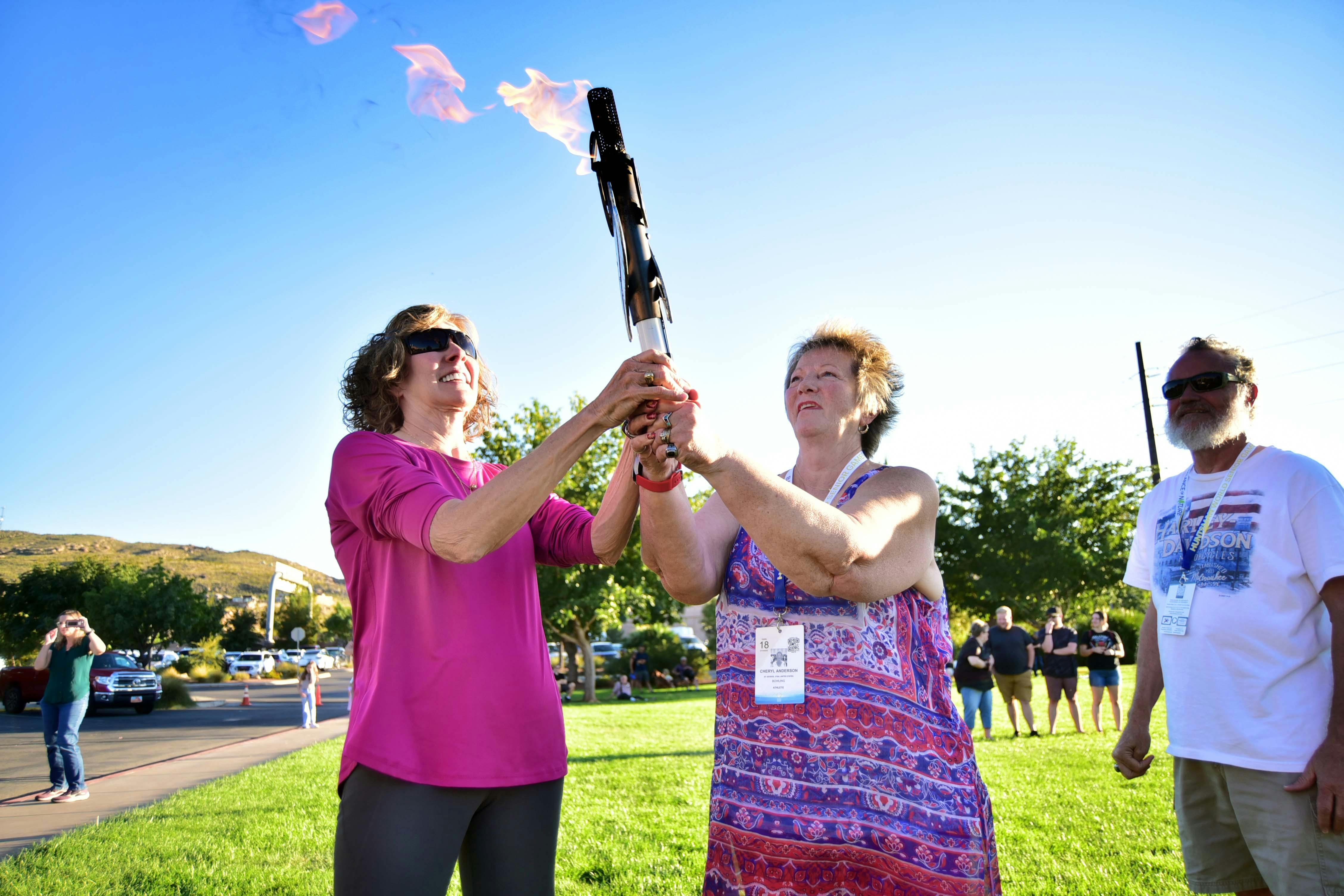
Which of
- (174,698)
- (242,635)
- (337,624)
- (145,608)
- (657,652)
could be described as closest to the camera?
(174,698)

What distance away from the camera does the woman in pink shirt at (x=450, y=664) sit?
1.78 metres

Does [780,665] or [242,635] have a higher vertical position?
[780,665]

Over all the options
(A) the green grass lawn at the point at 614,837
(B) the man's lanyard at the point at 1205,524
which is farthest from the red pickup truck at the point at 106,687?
(B) the man's lanyard at the point at 1205,524

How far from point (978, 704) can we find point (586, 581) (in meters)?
18.8

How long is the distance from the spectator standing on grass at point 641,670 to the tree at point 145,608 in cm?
4001

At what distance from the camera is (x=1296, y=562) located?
2.65m

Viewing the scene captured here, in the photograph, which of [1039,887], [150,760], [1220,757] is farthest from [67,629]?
[1220,757]

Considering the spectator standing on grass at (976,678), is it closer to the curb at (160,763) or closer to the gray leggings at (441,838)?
the curb at (160,763)

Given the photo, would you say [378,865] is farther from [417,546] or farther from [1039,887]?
[1039,887]

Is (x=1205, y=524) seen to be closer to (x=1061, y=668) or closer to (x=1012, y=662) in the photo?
(x=1012, y=662)

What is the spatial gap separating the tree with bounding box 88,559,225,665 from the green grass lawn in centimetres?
5581

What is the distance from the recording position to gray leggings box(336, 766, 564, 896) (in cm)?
177

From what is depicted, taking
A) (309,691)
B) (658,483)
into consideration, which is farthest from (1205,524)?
(309,691)

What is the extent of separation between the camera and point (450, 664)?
6.32 ft
